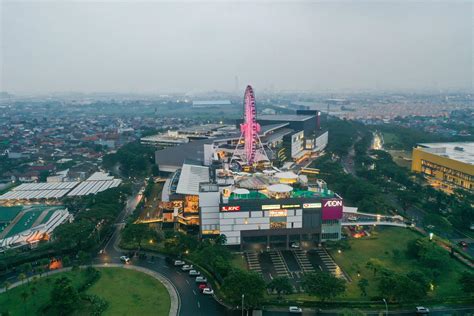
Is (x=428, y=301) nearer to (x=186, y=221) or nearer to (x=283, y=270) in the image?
(x=283, y=270)

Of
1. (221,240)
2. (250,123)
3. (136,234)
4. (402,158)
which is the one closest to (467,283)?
(221,240)

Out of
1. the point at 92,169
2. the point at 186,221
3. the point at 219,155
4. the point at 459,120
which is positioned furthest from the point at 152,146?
the point at 459,120

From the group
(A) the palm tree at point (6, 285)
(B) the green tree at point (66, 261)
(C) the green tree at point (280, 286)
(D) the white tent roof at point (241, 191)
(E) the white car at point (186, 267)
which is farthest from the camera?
(D) the white tent roof at point (241, 191)

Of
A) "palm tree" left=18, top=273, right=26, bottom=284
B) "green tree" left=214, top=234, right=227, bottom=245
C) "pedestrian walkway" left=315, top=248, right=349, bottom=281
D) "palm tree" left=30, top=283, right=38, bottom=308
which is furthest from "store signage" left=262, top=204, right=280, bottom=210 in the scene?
"palm tree" left=18, top=273, right=26, bottom=284

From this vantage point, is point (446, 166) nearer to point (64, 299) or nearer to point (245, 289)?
point (245, 289)

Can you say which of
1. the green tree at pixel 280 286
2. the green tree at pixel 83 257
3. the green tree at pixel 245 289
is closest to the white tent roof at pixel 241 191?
the green tree at pixel 280 286

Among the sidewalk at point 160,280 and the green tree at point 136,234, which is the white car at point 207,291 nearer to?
the sidewalk at point 160,280
